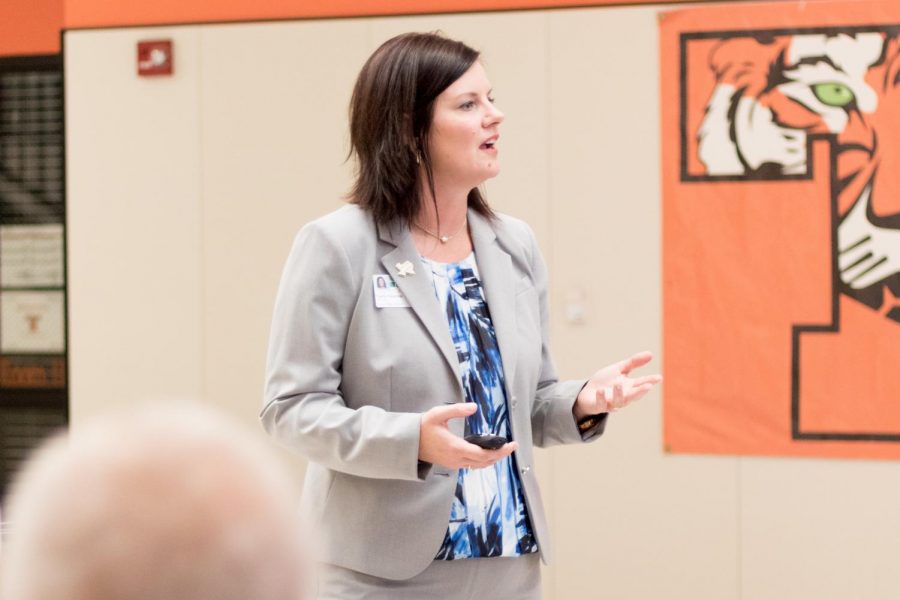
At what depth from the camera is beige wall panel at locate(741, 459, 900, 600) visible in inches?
163

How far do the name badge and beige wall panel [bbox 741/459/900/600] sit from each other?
2498mm

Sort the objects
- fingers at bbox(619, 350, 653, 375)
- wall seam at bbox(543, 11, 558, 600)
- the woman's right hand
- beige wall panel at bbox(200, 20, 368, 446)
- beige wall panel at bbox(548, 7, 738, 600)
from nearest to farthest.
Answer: the woman's right hand
fingers at bbox(619, 350, 653, 375)
beige wall panel at bbox(548, 7, 738, 600)
wall seam at bbox(543, 11, 558, 600)
beige wall panel at bbox(200, 20, 368, 446)

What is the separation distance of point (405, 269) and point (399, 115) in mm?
315

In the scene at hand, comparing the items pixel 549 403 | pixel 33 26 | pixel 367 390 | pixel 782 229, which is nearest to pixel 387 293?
pixel 367 390

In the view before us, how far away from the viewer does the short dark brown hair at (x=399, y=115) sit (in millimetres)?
2193

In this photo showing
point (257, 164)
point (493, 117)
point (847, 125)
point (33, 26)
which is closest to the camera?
point (493, 117)

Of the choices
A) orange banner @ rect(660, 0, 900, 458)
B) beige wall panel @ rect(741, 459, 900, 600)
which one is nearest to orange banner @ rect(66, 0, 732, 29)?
orange banner @ rect(660, 0, 900, 458)

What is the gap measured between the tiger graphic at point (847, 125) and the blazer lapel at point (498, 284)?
2222 millimetres

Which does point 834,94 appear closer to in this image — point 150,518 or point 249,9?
point 249,9

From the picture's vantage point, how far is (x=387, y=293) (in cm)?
209

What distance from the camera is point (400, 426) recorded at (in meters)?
1.93

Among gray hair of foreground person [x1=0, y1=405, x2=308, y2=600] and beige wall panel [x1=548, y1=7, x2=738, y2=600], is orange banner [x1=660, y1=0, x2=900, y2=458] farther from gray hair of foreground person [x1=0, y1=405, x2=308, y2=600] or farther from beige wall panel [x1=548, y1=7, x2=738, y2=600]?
gray hair of foreground person [x1=0, y1=405, x2=308, y2=600]

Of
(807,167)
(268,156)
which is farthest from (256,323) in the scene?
(807,167)

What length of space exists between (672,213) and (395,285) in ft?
7.88
